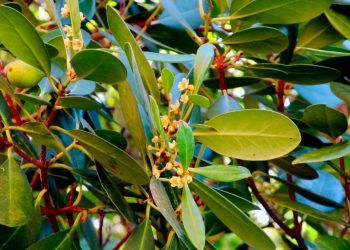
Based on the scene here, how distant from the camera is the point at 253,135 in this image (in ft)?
2.12

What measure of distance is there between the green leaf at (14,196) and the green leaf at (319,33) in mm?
490

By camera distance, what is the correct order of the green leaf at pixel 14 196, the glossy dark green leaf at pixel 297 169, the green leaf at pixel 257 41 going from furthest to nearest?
the glossy dark green leaf at pixel 297 169 < the green leaf at pixel 257 41 < the green leaf at pixel 14 196

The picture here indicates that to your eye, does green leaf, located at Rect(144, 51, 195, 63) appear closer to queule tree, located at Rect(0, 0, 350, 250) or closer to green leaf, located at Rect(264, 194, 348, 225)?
queule tree, located at Rect(0, 0, 350, 250)

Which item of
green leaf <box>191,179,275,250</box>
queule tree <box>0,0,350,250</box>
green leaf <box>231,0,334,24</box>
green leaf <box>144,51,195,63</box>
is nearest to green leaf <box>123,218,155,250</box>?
queule tree <box>0,0,350,250</box>

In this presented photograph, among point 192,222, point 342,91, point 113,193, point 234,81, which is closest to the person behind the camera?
point 192,222

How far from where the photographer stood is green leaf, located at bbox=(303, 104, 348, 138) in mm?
792

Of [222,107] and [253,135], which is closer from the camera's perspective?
[253,135]

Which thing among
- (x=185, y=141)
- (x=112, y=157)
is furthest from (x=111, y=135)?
(x=185, y=141)

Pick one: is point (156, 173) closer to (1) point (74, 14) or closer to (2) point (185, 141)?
(2) point (185, 141)

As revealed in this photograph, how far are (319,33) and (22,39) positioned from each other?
47cm

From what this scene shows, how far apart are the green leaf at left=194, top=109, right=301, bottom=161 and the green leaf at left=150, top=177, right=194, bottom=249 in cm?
8

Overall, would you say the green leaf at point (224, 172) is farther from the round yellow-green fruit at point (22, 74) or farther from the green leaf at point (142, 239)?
the round yellow-green fruit at point (22, 74)

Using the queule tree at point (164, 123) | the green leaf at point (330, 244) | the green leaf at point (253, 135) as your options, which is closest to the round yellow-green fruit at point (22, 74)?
the queule tree at point (164, 123)

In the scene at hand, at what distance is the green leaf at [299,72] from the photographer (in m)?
0.81
